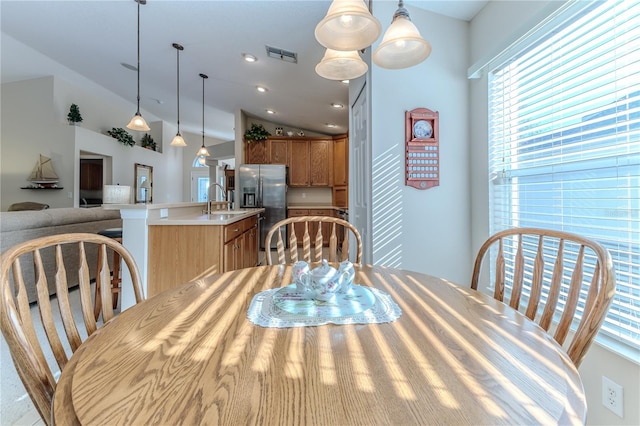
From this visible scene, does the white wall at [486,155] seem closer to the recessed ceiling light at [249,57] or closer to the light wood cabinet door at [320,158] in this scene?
the recessed ceiling light at [249,57]

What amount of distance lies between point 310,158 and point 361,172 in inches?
139

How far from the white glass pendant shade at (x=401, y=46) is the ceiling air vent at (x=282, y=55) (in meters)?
2.36

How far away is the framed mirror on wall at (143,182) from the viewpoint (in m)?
7.68

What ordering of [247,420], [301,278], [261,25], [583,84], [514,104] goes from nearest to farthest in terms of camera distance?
[247,420], [301,278], [583,84], [514,104], [261,25]

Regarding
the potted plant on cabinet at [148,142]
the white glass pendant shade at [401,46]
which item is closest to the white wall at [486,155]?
the white glass pendant shade at [401,46]

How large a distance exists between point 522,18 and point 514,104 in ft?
1.53

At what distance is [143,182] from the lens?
795cm

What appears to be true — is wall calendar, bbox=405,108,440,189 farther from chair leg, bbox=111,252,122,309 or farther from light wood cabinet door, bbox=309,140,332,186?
light wood cabinet door, bbox=309,140,332,186

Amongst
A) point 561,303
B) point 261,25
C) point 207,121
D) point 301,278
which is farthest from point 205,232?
point 207,121

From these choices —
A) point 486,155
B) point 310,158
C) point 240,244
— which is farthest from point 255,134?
point 486,155

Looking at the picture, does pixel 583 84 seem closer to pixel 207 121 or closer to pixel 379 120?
pixel 379 120

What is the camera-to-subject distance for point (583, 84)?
1.40 m

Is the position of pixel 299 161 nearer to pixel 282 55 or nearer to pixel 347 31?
pixel 282 55

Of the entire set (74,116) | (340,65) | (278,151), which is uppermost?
(74,116)
